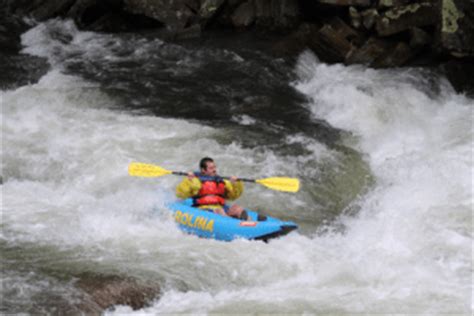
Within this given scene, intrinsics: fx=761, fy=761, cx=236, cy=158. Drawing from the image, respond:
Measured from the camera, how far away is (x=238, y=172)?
29.9ft

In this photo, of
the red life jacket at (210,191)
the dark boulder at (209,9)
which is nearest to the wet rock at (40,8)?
the dark boulder at (209,9)

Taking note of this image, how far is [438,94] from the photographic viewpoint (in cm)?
1180

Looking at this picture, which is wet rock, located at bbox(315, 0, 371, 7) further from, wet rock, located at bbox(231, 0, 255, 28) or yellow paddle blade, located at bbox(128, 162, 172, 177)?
yellow paddle blade, located at bbox(128, 162, 172, 177)

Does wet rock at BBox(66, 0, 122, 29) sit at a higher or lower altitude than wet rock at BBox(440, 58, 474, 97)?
higher

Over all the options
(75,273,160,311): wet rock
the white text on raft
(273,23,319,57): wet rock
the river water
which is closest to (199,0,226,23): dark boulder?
the river water

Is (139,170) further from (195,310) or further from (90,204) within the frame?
(195,310)

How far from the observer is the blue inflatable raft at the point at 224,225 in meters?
7.10

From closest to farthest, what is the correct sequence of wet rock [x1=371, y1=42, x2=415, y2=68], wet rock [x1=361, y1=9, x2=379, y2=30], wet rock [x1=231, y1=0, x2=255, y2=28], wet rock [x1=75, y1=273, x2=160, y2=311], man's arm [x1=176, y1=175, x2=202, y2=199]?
wet rock [x1=75, y1=273, x2=160, y2=311] → man's arm [x1=176, y1=175, x2=202, y2=199] → wet rock [x1=371, y1=42, x2=415, y2=68] → wet rock [x1=361, y1=9, x2=379, y2=30] → wet rock [x1=231, y1=0, x2=255, y2=28]

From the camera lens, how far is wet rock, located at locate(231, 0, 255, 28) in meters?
13.7

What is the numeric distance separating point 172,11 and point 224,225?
753cm

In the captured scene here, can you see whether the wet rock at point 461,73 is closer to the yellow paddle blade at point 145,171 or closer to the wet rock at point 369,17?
the wet rock at point 369,17

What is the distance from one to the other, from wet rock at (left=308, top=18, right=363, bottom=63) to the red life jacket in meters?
5.42

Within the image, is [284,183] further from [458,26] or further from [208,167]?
[458,26]

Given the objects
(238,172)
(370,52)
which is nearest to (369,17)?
(370,52)
